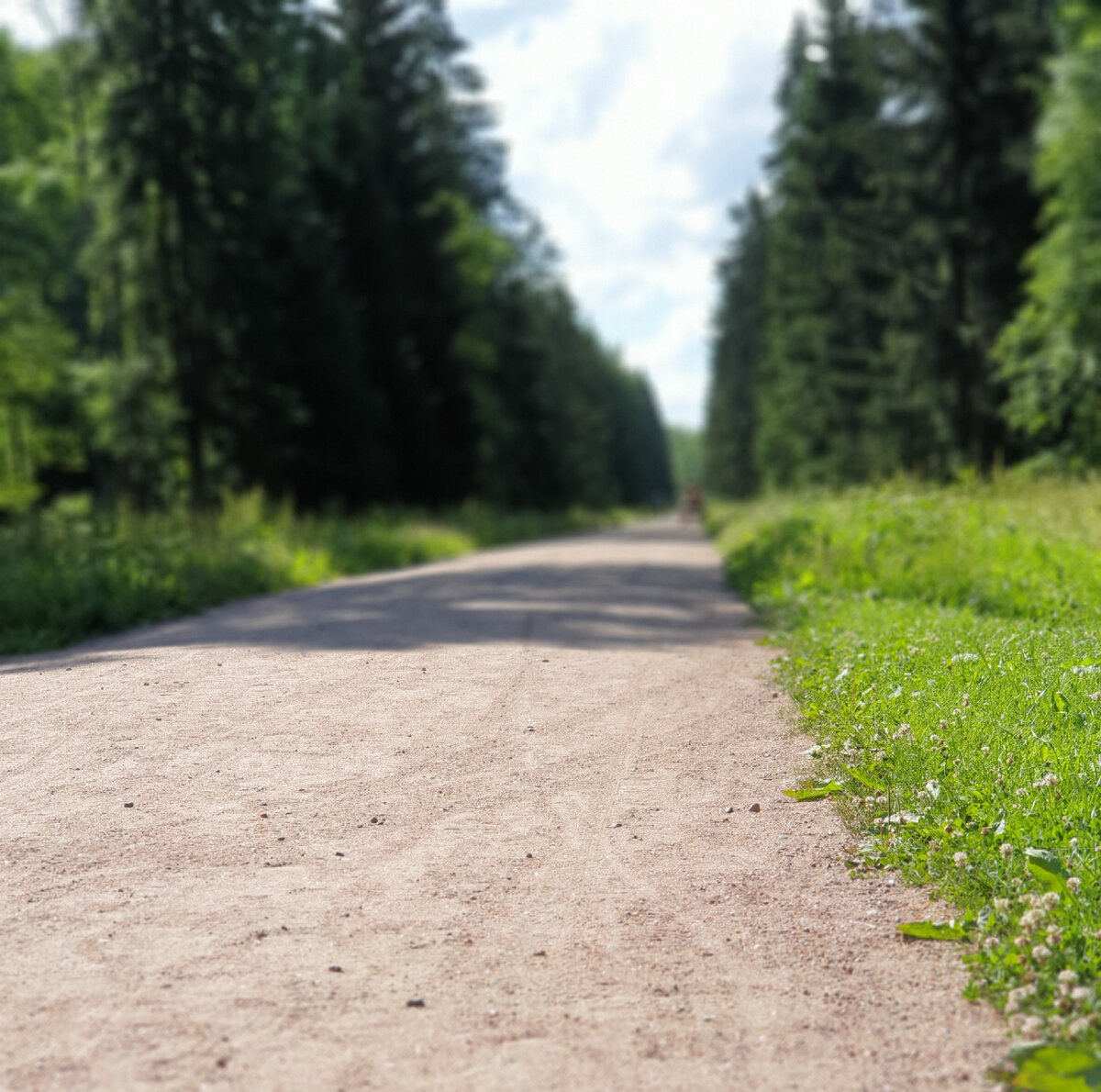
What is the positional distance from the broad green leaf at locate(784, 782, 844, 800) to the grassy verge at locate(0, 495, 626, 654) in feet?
23.4

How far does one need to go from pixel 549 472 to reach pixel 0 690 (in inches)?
1650

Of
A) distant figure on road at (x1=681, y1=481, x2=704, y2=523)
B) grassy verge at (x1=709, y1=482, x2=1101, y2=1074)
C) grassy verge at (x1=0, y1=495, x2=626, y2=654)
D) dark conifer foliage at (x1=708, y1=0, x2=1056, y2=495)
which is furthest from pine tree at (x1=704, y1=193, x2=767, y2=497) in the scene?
grassy verge at (x1=709, y1=482, x2=1101, y2=1074)

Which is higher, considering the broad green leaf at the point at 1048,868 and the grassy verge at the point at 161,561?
the grassy verge at the point at 161,561

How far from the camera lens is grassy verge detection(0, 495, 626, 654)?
34.2 feet

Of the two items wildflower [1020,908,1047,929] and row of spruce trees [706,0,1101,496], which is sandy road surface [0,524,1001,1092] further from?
row of spruce trees [706,0,1101,496]

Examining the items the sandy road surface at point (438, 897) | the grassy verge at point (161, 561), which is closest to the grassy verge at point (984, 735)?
the sandy road surface at point (438, 897)

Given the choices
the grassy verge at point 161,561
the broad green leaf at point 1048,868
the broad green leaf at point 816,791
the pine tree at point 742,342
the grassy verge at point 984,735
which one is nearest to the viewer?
the grassy verge at point 984,735

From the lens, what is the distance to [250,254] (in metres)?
22.0

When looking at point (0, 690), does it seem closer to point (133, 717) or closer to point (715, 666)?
point (133, 717)

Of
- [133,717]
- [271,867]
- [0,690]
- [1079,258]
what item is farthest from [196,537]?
[1079,258]

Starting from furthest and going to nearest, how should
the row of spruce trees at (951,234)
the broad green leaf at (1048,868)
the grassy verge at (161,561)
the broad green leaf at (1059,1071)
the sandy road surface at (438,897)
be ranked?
the row of spruce trees at (951,234), the grassy verge at (161,561), the broad green leaf at (1048,868), the sandy road surface at (438,897), the broad green leaf at (1059,1071)

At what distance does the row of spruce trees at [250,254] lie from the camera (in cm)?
2067

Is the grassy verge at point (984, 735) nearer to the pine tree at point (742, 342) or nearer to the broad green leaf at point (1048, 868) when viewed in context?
the broad green leaf at point (1048, 868)

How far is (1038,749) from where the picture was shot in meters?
4.64
